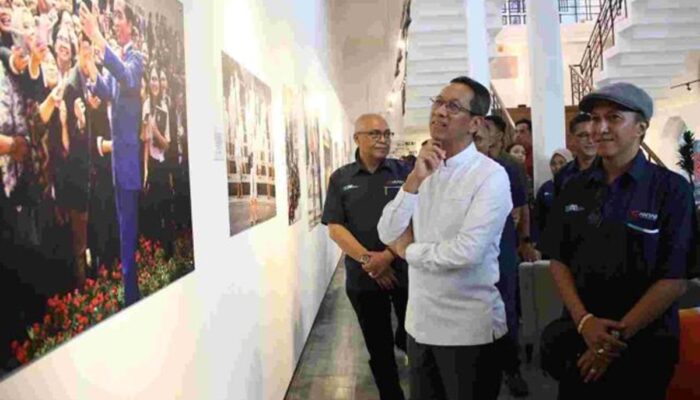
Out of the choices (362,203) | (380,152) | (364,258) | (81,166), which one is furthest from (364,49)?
(81,166)

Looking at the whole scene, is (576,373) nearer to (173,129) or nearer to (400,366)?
(173,129)

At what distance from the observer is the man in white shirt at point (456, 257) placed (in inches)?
79.4

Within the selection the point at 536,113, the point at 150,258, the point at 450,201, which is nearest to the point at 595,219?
the point at 450,201

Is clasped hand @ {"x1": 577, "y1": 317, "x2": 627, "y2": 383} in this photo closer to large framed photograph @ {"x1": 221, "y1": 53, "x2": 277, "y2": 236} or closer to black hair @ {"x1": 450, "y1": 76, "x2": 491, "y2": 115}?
black hair @ {"x1": 450, "y1": 76, "x2": 491, "y2": 115}

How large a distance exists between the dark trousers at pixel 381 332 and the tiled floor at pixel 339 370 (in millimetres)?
544

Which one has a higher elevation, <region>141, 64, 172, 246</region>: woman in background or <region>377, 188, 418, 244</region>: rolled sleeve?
<region>141, 64, 172, 246</region>: woman in background

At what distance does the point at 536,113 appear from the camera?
6668 millimetres

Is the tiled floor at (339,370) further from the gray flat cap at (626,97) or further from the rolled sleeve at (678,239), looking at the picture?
the gray flat cap at (626,97)

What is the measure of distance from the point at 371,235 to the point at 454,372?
162cm

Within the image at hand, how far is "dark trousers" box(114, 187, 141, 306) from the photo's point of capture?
5.09 feet

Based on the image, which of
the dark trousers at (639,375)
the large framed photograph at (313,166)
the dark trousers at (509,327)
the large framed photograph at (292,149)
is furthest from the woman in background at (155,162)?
the large framed photograph at (313,166)

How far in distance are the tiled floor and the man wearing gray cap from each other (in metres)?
2.16

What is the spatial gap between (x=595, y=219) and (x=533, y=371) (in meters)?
2.81

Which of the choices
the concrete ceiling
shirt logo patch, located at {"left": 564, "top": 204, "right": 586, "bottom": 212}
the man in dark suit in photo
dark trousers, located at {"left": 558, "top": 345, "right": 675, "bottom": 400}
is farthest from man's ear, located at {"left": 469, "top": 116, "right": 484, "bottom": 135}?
the concrete ceiling
